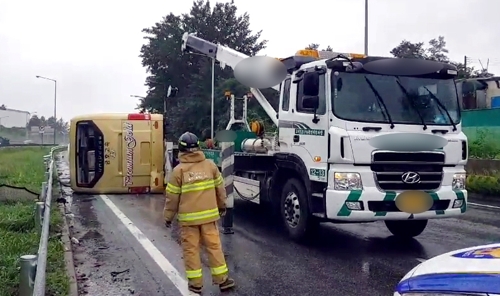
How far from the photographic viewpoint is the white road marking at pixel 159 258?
5.79 meters

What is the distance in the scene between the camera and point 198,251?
564 centimetres

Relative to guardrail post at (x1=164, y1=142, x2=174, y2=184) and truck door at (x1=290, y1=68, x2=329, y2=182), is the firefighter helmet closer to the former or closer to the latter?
truck door at (x1=290, y1=68, x2=329, y2=182)

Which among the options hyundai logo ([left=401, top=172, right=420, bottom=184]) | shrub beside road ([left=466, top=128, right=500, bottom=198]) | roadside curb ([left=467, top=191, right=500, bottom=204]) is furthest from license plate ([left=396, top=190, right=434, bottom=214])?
shrub beside road ([left=466, top=128, right=500, bottom=198])

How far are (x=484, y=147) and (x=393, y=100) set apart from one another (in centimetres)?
1060

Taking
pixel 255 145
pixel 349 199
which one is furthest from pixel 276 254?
pixel 255 145

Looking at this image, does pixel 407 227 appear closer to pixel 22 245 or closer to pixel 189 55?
pixel 22 245

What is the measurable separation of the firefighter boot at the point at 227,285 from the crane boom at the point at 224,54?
3945mm

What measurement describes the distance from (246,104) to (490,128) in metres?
8.95

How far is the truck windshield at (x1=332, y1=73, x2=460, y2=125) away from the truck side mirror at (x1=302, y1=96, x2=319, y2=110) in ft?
0.79

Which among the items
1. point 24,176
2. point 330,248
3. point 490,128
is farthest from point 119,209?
point 490,128

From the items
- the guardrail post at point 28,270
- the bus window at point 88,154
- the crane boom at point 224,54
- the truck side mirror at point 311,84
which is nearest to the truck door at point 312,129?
the truck side mirror at point 311,84

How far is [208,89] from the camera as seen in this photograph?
4138 cm

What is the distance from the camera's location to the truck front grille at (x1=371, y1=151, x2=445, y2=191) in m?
7.01

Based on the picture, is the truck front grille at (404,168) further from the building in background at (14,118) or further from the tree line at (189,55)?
the building in background at (14,118)
